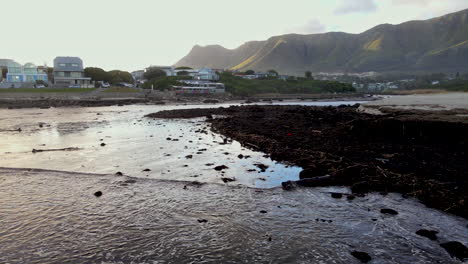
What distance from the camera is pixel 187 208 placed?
29.4ft

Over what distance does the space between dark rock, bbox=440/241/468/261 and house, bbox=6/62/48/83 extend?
119 m

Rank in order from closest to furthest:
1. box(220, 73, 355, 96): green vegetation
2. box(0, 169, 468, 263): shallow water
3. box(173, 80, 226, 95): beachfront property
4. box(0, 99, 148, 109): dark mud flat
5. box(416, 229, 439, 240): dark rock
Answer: box(0, 169, 468, 263): shallow water, box(416, 229, 439, 240): dark rock, box(0, 99, 148, 109): dark mud flat, box(173, 80, 226, 95): beachfront property, box(220, 73, 355, 96): green vegetation

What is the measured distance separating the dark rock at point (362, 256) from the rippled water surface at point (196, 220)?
0.13 meters

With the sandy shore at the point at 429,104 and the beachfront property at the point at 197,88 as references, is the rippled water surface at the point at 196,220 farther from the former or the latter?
the beachfront property at the point at 197,88

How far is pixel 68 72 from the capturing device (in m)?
101

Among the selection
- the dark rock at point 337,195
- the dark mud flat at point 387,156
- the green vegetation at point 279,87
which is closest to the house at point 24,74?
the green vegetation at point 279,87

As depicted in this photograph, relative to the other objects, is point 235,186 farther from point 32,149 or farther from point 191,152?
point 32,149

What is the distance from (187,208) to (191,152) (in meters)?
8.60

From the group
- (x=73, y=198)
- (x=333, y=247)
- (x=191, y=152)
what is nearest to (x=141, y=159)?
(x=191, y=152)

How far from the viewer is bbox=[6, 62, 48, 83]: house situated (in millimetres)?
95562

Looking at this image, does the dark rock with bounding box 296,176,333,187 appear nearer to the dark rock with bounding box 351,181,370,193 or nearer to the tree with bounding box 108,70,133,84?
the dark rock with bounding box 351,181,370,193

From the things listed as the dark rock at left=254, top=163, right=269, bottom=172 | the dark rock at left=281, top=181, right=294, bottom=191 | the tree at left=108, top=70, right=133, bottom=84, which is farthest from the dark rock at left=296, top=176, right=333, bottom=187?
the tree at left=108, top=70, right=133, bottom=84

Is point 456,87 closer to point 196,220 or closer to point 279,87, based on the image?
point 279,87

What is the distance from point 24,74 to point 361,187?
121 metres
